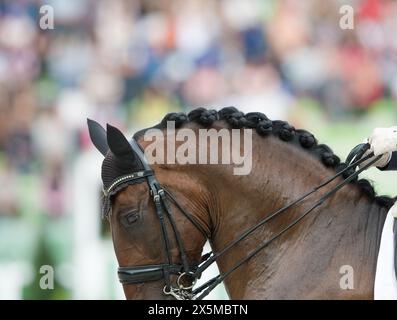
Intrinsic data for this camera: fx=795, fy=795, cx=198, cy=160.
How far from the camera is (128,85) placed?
6539mm

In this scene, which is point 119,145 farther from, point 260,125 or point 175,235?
point 260,125

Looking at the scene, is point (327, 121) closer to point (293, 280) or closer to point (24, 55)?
point (24, 55)

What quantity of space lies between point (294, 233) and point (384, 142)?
0.53 metres

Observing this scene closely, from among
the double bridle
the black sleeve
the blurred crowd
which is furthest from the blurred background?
the double bridle

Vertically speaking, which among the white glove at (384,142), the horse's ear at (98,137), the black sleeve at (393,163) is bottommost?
the black sleeve at (393,163)

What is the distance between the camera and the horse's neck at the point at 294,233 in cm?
323

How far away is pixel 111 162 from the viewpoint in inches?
132

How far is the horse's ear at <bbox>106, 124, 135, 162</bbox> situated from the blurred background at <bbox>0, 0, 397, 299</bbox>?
9.42ft

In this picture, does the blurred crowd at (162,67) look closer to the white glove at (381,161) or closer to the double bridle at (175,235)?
the white glove at (381,161)

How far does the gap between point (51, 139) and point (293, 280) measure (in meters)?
3.61

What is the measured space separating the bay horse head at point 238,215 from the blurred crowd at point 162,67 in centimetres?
285

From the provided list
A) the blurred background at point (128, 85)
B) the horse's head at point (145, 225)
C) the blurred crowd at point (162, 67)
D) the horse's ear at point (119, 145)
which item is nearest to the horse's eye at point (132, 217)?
the horse's head at point (145, 225)

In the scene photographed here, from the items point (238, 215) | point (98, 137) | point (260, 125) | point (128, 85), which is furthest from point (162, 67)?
point (238, 215)

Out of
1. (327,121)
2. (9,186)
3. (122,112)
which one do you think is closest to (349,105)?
(327,121)
